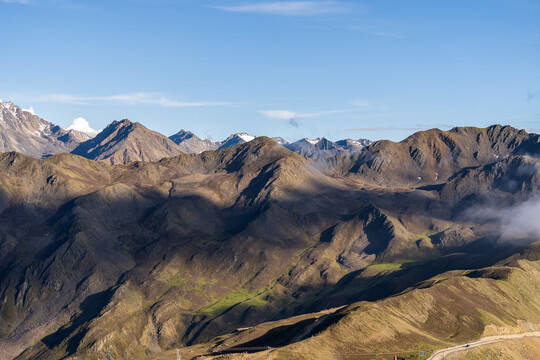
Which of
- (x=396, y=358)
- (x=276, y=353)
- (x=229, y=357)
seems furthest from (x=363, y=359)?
(x=229, y=357)

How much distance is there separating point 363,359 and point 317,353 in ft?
50.2

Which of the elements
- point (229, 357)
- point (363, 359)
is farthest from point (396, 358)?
point (229, 357)

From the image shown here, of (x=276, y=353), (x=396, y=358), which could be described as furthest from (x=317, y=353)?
(x=396, y=358)

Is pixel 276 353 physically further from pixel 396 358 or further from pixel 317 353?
pixel 396 358

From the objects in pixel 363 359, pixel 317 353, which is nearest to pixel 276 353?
pixel 317 353

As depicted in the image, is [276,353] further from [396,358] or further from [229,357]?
[396,358]

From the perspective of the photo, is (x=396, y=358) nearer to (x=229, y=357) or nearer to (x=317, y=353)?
(x=317, y=353)

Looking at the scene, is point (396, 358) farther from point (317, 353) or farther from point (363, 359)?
point (317, 353)

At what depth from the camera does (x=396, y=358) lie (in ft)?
656

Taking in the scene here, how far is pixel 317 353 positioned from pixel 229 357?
92.7 ft

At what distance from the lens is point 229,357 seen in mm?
196500

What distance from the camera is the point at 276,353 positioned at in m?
197

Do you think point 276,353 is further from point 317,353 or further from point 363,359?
point 363,359

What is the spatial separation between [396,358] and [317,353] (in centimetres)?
2586
